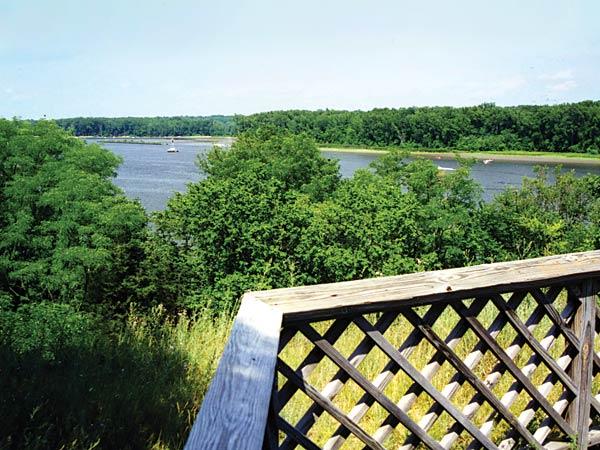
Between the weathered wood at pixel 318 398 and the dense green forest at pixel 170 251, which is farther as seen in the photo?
the dense green forest at pixel 170 251

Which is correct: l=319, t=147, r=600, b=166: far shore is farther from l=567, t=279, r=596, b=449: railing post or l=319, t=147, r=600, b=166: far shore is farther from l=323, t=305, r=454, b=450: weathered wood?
l=323, t=305, r=454, b=450: weathered wood

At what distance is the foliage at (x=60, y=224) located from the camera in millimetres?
19734

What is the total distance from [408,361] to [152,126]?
446 feet

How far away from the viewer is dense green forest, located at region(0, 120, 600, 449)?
9.23ft

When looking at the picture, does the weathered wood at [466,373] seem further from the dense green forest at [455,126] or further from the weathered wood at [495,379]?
the dense green forest at [455,126]

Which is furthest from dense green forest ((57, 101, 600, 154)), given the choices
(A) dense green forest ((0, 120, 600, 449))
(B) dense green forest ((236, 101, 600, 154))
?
(A) dense green forest ((0, 120, 600, 449))

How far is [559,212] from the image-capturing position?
29.6 metres

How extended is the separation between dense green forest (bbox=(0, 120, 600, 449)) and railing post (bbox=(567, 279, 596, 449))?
5.42 feet

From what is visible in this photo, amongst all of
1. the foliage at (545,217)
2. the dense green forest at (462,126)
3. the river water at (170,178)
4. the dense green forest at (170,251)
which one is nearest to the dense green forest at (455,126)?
the dense green forest at (462,126)

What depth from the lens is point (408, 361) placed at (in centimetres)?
206

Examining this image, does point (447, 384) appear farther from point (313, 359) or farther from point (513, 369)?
point (313, 359)

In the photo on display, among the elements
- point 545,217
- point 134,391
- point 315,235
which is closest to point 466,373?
point 134,391

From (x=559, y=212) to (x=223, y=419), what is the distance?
3126 cm

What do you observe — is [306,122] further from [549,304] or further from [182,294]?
[549,304]
